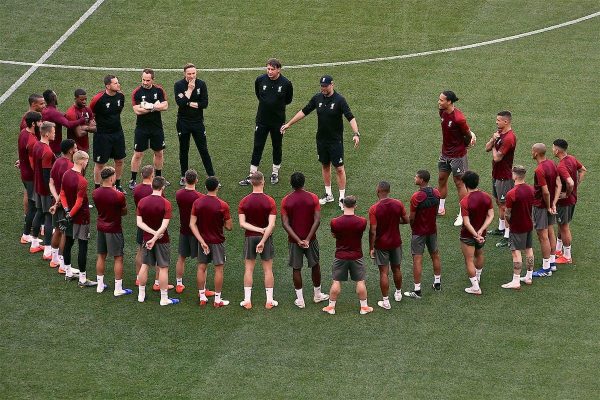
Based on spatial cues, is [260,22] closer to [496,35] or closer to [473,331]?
[496,35]

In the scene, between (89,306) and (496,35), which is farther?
(496,35)

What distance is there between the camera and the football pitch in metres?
18.0

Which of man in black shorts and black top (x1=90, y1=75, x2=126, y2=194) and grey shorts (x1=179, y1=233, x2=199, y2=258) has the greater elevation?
man in black shorts and black top (x1=90, y1=75, x2=126, y2=194)

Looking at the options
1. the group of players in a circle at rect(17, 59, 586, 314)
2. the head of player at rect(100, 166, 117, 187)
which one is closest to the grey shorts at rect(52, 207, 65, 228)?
the group of players in a circle at rect(17, 59, 586, 314)

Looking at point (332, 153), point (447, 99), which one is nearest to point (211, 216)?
point (332, 153)

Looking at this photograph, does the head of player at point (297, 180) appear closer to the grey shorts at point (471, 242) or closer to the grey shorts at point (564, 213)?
the grey shorts at point (471, 242)

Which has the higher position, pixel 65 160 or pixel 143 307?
pixel 65 160

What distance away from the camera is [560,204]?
2112 centimetres

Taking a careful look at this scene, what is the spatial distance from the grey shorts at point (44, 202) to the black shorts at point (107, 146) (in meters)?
2.31

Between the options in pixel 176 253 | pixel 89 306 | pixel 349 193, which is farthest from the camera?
pixel 349 193

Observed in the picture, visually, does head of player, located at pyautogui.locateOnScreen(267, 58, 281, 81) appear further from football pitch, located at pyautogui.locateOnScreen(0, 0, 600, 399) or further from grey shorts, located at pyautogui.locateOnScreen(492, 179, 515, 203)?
grey shorts, located at pyautogui.locateOnScreen(492, 179, 515, 203)

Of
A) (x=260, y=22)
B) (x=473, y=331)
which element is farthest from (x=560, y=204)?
(x=260, y=22)

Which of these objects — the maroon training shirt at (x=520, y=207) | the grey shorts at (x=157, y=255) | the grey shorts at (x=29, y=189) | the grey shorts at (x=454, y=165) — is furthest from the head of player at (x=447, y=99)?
the grey shorts at (x=29, y=189)

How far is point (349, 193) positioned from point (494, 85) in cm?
608
